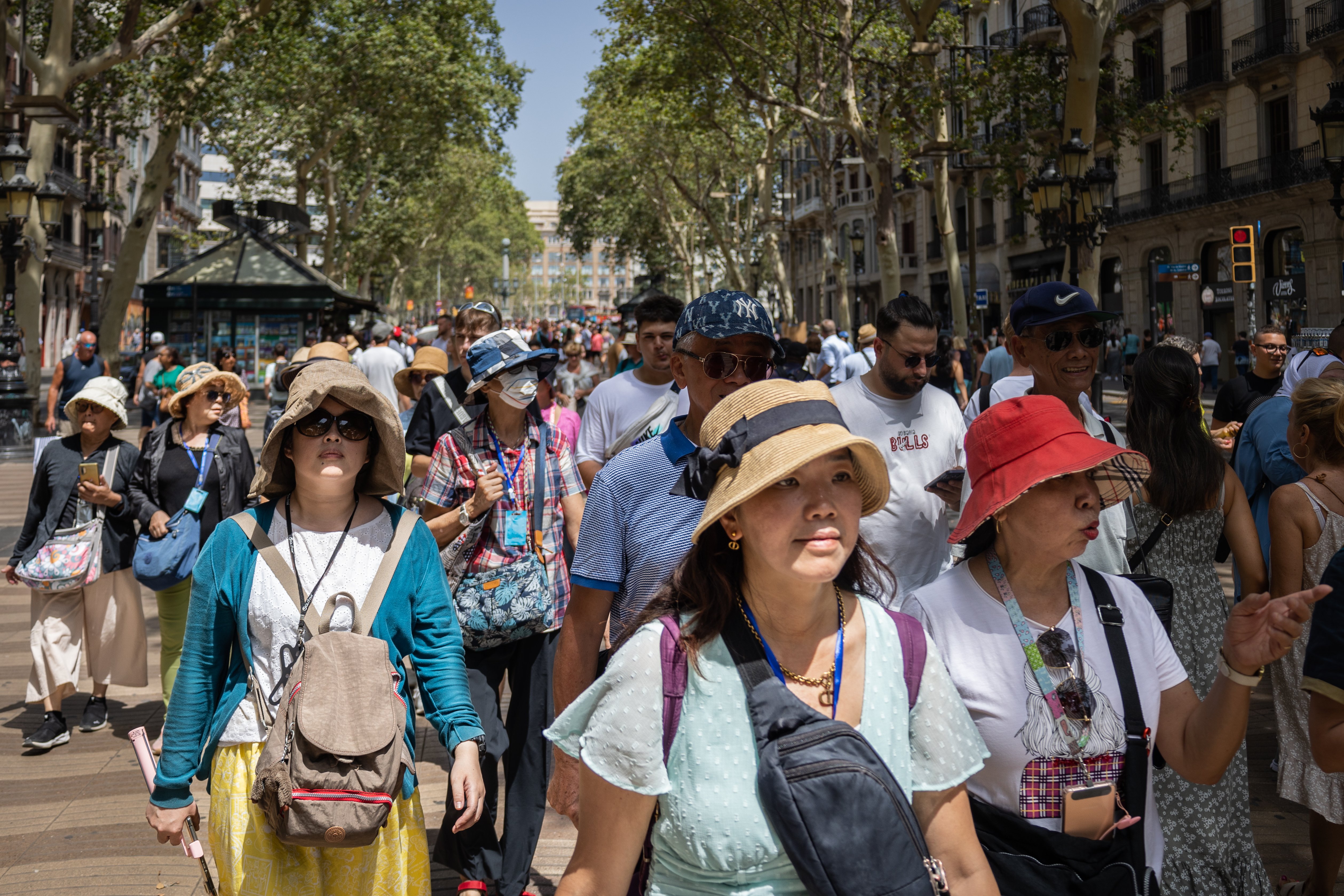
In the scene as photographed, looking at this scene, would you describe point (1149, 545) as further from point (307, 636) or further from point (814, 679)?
point (307, 636)

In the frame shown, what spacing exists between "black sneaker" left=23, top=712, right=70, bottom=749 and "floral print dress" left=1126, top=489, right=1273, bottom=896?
5013 mm

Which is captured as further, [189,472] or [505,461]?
[189,472]

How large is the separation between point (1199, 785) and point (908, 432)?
186 centimetres

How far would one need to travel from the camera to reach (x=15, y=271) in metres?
18.7

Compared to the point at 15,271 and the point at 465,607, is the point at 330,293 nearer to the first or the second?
the point at 15,271

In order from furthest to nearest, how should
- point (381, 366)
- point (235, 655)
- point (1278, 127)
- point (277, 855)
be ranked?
point (1278, 127) < point (381, 366) < point (235, 655) < point (277, 855)

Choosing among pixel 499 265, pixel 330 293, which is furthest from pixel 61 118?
pixel 499 265

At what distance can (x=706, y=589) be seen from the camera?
6.74 ft

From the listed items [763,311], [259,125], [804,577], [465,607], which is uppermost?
[259,125]

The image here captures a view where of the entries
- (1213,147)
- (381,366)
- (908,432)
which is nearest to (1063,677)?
(908,432)

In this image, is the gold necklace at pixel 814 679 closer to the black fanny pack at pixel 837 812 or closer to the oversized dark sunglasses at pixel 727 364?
the black fanny pack at pixel 837 812

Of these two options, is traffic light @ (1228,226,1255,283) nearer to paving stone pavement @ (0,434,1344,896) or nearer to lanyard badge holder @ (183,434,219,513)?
paving stone pavement @ (0,434,1344,896)

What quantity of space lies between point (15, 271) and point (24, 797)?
625 inches

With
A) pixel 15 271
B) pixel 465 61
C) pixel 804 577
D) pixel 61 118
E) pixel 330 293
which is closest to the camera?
pixel 804 577
